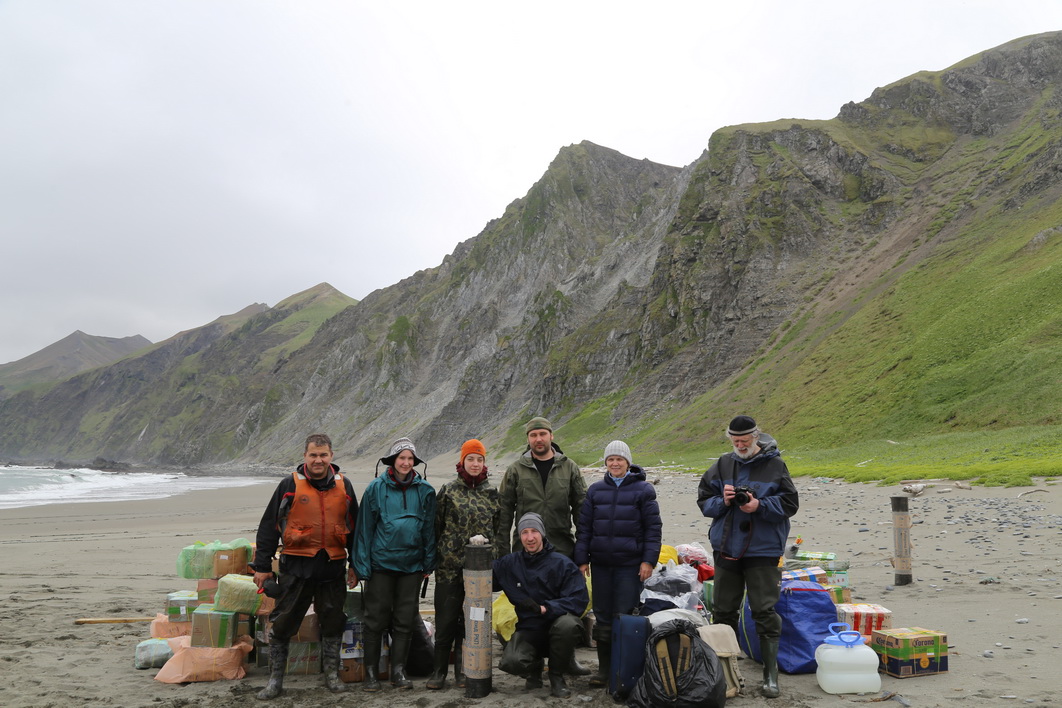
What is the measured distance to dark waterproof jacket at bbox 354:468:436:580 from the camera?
6.05 m

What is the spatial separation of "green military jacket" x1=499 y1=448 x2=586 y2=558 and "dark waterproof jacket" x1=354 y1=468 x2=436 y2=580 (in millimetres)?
772

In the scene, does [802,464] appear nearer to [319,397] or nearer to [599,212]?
[599,212]

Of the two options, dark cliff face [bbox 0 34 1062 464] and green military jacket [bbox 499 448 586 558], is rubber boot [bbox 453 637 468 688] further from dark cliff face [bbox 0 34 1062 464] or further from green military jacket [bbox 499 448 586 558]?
dark cliff face [bbox 0 34 1062 464]

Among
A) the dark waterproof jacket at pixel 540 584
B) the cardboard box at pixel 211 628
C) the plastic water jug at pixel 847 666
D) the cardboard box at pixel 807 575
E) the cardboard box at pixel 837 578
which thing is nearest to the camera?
the plastic water jug at pixel 847 666

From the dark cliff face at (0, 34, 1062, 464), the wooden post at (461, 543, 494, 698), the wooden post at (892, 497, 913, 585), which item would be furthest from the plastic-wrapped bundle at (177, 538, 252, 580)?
A: the dark cliff face at (0, 34, 1062, 464)

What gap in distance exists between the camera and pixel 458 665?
6211mm

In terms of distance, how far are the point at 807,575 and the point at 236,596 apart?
5664 millimetres

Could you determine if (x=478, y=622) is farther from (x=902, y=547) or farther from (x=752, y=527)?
(x=902, y=547)

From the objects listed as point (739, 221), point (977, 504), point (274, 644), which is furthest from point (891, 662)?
point (739, 221)

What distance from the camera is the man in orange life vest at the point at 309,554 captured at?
597 centimetres

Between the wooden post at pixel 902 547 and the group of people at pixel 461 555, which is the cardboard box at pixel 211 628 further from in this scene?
the wooden post at pixel 902 547

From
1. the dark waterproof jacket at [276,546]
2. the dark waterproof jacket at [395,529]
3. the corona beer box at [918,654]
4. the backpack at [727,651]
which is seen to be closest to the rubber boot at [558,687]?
the backpack at [727,651]

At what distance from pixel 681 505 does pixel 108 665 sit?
14.9 metres

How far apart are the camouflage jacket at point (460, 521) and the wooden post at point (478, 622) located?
0.39 m
